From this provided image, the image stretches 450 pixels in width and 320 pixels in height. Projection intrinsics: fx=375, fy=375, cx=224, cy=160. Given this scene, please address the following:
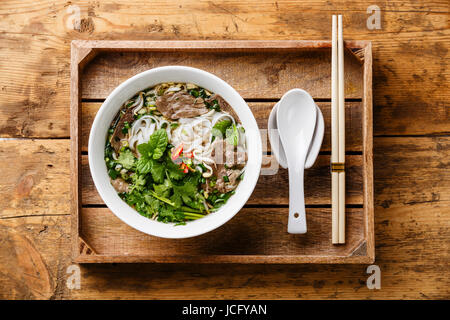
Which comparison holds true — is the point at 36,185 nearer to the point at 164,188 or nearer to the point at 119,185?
the point at 119,185

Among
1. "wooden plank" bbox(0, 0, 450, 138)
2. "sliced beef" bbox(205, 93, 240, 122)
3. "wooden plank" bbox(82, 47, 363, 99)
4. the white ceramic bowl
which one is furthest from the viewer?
"wooden plank" bbox(0, 0, 450, 138)

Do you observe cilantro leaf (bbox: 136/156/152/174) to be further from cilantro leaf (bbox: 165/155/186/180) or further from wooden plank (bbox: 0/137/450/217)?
wooden plank (bbox: 0/137/450/217)

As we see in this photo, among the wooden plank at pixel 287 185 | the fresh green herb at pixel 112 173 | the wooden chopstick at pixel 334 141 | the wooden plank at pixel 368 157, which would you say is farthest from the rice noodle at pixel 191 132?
the wooden plank at pixel 368 157

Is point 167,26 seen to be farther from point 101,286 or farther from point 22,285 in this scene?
point 22,285

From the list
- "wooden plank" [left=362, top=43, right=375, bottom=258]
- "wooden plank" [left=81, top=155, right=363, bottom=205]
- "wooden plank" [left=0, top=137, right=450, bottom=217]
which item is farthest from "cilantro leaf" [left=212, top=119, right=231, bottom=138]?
"wooden plank" [left=0, top=137, right=450, bottom=217]

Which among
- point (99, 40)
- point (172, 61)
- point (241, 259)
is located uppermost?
point (99, 40)

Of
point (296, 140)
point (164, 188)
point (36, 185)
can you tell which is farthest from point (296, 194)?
point (36, 185)

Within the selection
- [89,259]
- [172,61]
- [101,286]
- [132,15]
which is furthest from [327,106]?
[101,286]

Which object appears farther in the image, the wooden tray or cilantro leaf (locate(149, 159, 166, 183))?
the wooden tray
